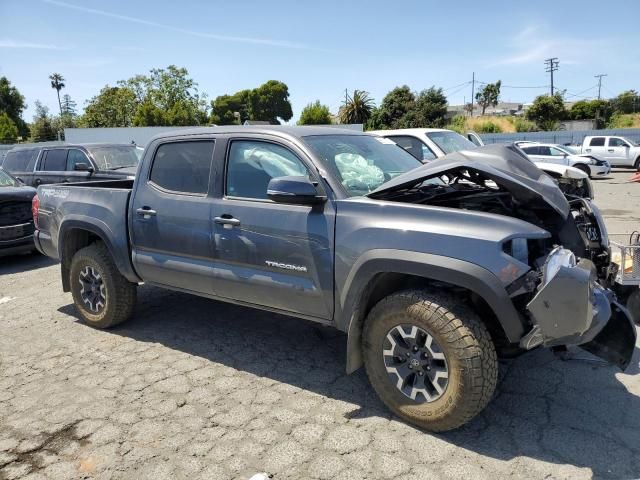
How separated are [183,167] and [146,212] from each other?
20.3 inches

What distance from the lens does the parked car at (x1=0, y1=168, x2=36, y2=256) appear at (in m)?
7.86

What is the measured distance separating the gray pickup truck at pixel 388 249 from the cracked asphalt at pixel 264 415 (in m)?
0.33

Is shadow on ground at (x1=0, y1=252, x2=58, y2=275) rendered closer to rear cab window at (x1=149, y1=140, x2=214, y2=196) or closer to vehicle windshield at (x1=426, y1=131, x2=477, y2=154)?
rear cab window at (x1=149, y1=140, x2=214, y2=196)

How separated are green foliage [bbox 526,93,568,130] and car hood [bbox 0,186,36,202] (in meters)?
53.5

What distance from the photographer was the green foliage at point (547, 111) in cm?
5294

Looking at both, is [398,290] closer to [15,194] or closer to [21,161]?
[15,194]

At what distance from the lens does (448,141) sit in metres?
9.24

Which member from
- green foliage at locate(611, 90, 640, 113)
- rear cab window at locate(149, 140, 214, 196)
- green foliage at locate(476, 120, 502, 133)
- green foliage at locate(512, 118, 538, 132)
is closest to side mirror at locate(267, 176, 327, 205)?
rear cab window at locate(149, 140, 214, 196)

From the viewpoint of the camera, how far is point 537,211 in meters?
3.29

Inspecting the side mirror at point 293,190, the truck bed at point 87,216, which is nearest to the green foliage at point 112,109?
the truck bed at point 87,216

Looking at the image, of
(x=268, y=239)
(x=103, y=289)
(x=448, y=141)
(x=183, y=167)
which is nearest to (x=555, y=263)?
(x=268, y=239)

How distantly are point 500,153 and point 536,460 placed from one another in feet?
6.10

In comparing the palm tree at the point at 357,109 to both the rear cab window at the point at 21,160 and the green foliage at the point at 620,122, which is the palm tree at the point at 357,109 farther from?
the rear cab window at the point at 21,160

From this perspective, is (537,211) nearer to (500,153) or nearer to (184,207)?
(500,153)
